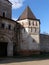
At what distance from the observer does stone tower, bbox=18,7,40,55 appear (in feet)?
122

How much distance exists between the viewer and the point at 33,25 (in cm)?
3844

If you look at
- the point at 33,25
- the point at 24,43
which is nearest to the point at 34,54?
the point at 24,43

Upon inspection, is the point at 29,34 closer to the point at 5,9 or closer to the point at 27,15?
the point at 27,15

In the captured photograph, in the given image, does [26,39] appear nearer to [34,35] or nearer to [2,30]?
[34,35]

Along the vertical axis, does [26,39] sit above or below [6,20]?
below

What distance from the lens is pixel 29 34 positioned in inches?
1491

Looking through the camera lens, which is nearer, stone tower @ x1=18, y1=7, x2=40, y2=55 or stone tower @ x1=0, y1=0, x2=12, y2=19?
stone tower @ x1=18, y1=7, x2=40, y2=55

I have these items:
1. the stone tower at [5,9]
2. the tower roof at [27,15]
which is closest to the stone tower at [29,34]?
the tower roof at [27,15]

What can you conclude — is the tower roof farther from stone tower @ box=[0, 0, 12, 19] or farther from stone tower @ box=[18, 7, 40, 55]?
stone tower @ box=[0, 0, 12, 19]

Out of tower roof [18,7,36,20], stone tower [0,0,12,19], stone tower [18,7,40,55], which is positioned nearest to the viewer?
stone tower [18,7,40,55]

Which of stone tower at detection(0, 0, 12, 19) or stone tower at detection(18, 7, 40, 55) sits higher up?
stone tower at detection(0, 0, 12, 19)

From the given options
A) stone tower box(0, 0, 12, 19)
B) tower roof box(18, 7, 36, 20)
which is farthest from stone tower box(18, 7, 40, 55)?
stone tower box(0, 0, 12, 19)

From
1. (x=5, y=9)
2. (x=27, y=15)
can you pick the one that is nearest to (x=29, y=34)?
(x=27, y=15)

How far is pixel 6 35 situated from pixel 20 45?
4.48 meters
